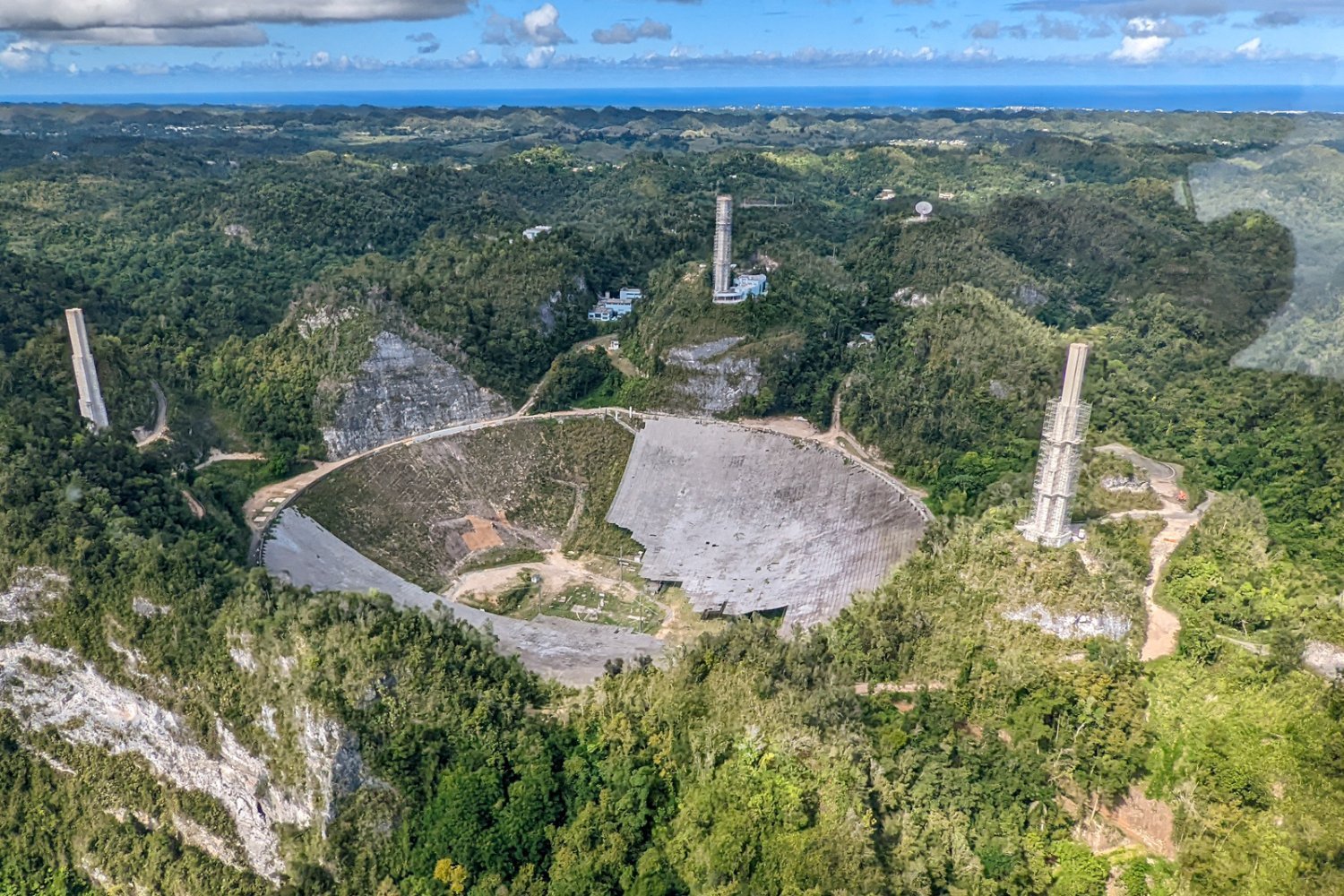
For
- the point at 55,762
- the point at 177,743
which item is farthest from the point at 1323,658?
the point at 55,762

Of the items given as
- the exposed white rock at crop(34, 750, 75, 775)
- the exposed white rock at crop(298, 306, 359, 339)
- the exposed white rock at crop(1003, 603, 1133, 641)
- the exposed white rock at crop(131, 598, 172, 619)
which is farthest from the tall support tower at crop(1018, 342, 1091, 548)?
the exposed white rock at crop(298, 306, 359, 339)

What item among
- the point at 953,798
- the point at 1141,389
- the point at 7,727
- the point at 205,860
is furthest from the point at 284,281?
the point at 953,798

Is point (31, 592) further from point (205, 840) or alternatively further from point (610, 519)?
point (610, 519)

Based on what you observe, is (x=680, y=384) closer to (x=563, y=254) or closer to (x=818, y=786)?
(x=563, y=254)

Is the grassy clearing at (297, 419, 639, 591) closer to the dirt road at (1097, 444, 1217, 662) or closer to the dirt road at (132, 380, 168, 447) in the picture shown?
the dirt road at (132, 380, 168, 447)

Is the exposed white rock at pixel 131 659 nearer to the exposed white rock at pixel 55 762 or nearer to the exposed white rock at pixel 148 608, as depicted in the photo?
the exposed white rock at pixel 148 608
